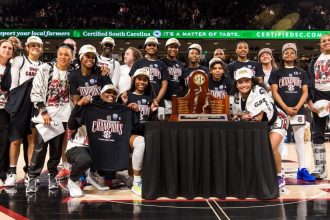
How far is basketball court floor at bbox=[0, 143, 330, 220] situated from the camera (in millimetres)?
3575

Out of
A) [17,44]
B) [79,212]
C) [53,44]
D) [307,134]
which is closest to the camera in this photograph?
[79,212]

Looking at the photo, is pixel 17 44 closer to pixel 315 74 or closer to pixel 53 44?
pixel 315 74

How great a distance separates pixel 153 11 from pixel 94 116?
17.8 m

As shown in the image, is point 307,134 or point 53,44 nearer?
point 307,134

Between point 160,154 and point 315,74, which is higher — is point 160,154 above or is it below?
below

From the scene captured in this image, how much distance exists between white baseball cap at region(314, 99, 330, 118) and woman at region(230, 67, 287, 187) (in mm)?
795

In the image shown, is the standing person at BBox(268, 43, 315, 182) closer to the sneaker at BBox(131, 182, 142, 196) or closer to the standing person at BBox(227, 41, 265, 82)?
the standing person at BBox(227, 41, 265, 82)

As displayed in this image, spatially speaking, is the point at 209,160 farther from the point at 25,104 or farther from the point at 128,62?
the point at 128,62

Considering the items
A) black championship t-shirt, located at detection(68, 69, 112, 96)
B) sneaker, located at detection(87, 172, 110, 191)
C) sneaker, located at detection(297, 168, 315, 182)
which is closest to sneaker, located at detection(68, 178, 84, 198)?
sneaker, located at detection(87, 172, 110, 191)

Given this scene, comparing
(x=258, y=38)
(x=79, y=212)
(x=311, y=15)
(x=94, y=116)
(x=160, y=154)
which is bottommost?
(x=79, y=212)

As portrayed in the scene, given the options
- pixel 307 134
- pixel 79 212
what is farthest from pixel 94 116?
pixel 307 134

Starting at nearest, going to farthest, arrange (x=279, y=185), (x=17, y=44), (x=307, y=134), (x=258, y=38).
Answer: (x=279, y=185) → (x=17, y=44) → (x=307, y=134) → (x=258, y=38)

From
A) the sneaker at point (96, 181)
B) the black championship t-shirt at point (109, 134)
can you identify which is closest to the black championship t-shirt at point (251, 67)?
the black championship t-shirt at point (109, 134)

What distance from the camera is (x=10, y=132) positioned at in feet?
16.2
